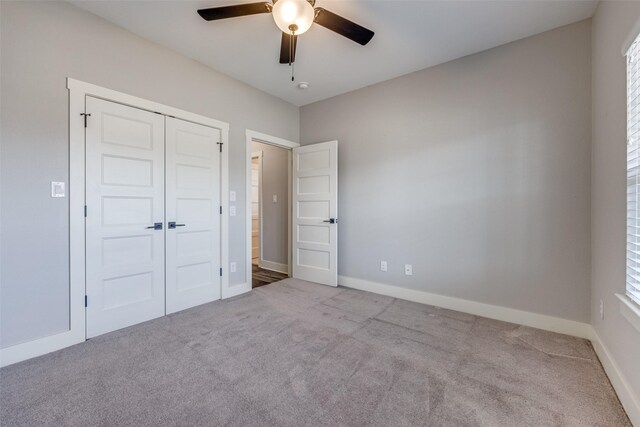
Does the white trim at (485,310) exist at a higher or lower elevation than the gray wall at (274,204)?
lower

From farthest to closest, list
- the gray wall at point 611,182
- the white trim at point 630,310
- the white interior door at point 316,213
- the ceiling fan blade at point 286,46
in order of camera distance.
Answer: the white interior door at point 316,213 → the ceiling fan blade at point 286,46 → the gray wall at point 611,182 → the white trim at point 630,310

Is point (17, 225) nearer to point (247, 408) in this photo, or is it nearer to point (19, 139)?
point (19, 139)

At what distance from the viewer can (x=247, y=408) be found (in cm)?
150

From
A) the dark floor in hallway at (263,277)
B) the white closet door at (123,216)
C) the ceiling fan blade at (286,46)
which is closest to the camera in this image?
the ceiling fan blade at (286,46)

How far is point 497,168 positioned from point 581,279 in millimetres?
1192

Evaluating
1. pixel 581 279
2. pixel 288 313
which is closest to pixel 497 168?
pixel 581 279

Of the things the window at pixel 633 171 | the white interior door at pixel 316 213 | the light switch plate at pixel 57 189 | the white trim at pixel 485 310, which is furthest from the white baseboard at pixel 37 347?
the window at pixel 633 171

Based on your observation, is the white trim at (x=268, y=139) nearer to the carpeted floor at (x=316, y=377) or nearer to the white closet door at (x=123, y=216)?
the white closet door at (x=123, y=216)

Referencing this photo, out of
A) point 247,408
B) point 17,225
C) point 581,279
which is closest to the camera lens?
point 247,408

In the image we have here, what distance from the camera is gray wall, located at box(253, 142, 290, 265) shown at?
185 inches

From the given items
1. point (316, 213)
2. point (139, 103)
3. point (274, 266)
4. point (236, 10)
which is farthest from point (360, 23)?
point (274, 266)

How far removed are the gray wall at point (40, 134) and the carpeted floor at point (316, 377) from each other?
1.55 ft

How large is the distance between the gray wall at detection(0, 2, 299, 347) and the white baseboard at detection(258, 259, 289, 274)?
2.92m

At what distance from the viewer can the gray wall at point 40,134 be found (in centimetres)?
191
